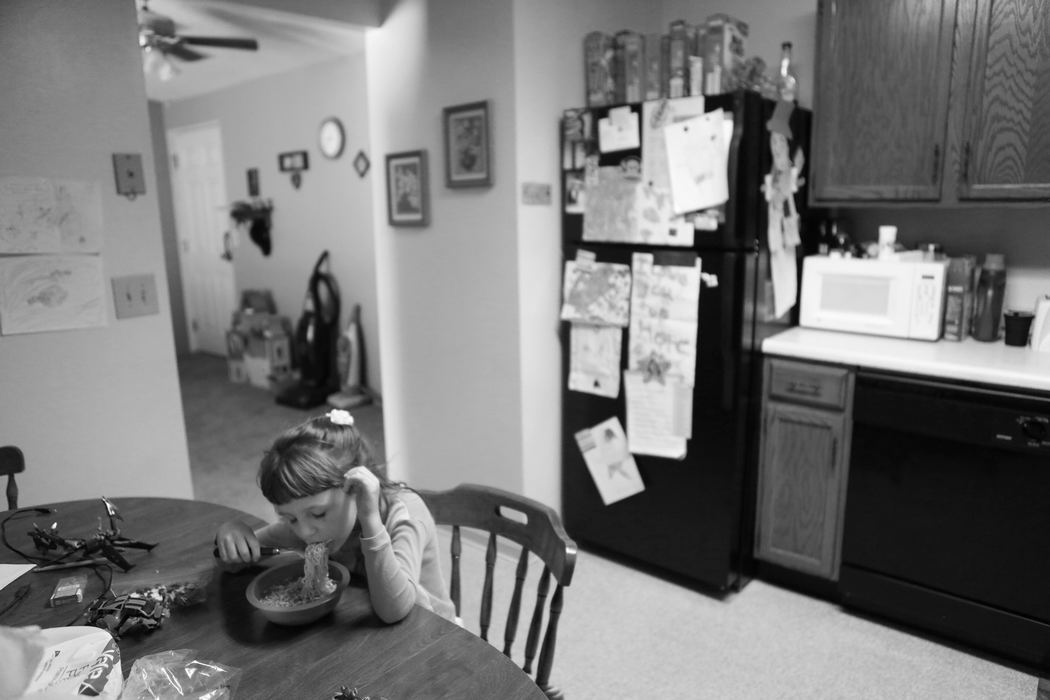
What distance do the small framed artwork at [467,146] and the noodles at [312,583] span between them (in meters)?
1.88

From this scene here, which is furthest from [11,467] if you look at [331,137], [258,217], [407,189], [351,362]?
[258,217]

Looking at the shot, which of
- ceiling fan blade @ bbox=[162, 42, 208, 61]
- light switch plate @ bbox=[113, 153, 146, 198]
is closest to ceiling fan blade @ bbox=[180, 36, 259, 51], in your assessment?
ceiling fan blade @ bbox=[162, 42, 208, 61]

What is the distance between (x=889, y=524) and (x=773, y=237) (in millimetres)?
1056

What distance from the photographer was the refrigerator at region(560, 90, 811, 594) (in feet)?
7.83

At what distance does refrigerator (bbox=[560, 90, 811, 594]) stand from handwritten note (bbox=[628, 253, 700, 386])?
0.10 feet

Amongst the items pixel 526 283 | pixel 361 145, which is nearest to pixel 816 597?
pixel 526 283

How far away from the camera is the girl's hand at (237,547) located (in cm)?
130

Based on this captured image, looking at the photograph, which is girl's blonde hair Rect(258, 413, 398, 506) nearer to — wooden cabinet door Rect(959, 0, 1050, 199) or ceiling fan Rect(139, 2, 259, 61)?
wooden cabinet door Rect(959, 0, 1050, 199)

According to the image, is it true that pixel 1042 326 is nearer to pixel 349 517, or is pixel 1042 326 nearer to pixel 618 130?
pixel 618 130

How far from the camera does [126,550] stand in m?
1.39

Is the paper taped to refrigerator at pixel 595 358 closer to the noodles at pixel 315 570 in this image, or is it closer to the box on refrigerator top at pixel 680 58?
the box on refrigerator top at pixel 680 58

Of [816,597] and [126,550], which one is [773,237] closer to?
[816,597]

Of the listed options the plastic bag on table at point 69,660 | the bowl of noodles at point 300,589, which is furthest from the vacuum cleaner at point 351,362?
the plastic bag on table at point 69,660

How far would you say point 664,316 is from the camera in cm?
256
